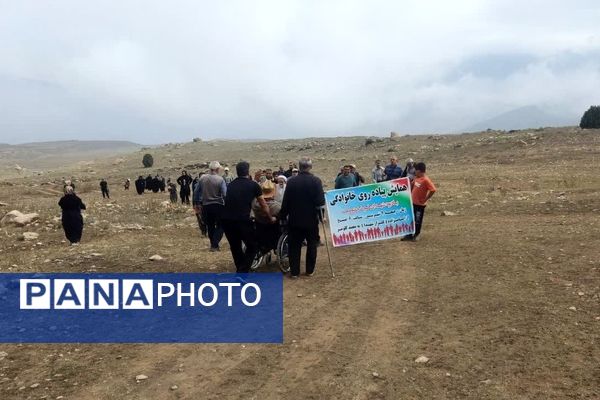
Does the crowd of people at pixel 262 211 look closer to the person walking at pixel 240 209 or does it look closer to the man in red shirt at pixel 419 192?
the person walking at pixel 240 209

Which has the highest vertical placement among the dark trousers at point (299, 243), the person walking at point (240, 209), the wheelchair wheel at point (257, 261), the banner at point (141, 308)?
the person walking at point (240, 209)

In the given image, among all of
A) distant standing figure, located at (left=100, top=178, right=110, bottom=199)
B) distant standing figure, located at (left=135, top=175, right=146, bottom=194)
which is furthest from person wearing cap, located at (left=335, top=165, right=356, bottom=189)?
distant standing figure, located at (left=135, top=175, right=146, bottom=194)

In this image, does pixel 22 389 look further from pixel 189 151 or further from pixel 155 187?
pixel 189 151

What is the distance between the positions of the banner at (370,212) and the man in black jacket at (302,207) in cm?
234

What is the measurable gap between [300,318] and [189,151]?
78.2 metres

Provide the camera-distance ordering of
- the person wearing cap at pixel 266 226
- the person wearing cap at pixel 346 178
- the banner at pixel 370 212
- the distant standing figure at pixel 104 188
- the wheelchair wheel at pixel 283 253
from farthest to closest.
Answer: the distant standing figure at pixel 104 188 → the person wearing cap at pixel 346 178 → the banner at pixel 370 212 → the wheelchair wheel at pixel 283 253 → the person wearing cap at pixel 266 226

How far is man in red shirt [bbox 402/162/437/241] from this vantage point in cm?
1199

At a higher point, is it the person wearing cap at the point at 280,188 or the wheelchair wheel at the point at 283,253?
the person wearing cap at the point at 280,188

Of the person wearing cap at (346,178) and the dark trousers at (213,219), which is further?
the person wearing cap at (346,178)

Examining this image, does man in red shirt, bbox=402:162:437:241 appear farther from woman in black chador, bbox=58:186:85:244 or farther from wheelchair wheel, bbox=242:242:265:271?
woman in black chador, bbox=58:186:85:244

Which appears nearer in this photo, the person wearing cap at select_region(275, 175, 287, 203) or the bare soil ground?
the bare soil ground

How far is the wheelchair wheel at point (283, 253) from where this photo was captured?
30.1 feet

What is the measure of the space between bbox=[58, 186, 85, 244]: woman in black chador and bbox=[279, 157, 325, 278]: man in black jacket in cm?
660

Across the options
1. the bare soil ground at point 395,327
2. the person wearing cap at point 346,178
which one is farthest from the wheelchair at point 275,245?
the person wearing cap at point 346,178
